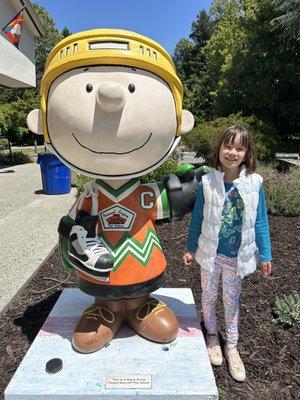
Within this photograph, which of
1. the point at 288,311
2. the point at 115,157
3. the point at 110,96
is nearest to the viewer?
the point at 110,96

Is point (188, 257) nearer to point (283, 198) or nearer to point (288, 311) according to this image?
point (288, 311)

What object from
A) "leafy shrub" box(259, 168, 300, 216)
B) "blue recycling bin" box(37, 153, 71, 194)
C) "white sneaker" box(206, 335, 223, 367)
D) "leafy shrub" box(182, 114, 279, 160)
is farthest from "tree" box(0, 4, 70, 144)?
"white sneaker" box(206, 335, 223, 367)

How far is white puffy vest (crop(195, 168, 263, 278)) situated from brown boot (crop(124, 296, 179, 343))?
45 cm

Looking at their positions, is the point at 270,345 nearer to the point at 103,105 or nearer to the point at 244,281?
the point at 244,281

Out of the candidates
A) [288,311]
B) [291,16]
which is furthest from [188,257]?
[291,16]

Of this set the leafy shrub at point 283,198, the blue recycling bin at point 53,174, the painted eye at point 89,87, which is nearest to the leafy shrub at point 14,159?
the blue recycling bin at point 53,174

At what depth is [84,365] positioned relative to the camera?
222 centimetres

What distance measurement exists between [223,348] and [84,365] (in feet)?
3.51

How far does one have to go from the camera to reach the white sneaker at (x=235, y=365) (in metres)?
2.43

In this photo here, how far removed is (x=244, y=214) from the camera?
Result: 7.26 ft

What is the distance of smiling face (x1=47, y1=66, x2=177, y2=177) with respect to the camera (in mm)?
1964

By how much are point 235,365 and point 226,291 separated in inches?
20.2

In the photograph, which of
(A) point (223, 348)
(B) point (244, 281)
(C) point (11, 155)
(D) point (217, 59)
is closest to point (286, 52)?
(D) point (217, 59)

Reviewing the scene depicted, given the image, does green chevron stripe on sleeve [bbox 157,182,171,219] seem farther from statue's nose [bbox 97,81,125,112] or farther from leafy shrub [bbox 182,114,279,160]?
leafy shrub [bbox 182,114,279,160]
